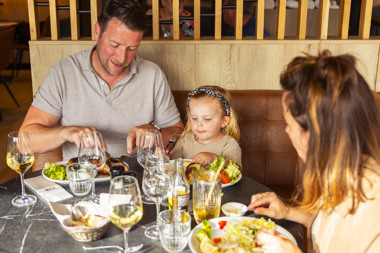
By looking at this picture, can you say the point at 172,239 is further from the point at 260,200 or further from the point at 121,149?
the point at 121,149

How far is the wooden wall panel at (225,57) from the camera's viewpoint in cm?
281

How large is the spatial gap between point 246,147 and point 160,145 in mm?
1070

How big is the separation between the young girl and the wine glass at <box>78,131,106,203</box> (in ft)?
2.48

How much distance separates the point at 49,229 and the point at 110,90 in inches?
47.5

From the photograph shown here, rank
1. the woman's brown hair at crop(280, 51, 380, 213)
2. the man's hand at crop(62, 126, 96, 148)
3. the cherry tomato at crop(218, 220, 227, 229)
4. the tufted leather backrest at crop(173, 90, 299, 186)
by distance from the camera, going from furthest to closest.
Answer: the tufted leather backrest at crop(173, 90, 299, 186), the man's hand at crop(62, 126, 96, 148), the cherry tomato at crop(218, 220, 227, 229), the woman's brown hair at crop(280, 51, 380, 213)

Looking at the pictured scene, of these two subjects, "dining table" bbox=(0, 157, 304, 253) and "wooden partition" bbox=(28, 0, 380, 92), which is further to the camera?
"wooden partition" bbox=(28, 0, 380, 92)

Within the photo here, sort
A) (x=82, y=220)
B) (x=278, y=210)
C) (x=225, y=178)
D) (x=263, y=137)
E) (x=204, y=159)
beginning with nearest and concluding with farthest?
(x=82, y=220), (x=278, y=210), (x=225, y=178), (x=204, y=159), (x=263, y=137)

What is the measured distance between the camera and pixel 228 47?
282cm

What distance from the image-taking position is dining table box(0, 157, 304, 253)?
1244mm

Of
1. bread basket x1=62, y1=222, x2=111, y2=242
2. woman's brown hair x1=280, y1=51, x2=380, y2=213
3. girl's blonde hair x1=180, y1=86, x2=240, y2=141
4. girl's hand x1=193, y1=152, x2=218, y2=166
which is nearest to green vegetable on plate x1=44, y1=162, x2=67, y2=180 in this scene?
bread basket x1=62, y1=222, x2=111, y2=242

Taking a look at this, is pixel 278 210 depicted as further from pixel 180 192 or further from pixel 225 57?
pixel 225 57

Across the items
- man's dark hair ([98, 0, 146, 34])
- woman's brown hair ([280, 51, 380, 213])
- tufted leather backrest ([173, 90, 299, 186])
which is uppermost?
man's dark hair ([98, 0, 146, 34])

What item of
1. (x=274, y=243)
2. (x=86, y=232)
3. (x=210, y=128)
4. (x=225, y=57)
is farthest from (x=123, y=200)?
(x=225, y=57)

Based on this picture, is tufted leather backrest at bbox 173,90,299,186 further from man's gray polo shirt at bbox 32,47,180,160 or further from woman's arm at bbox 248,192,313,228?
woman's arm at bbox 248,192,313,228
